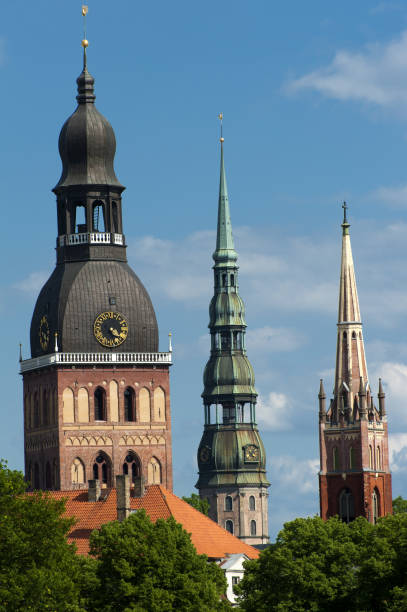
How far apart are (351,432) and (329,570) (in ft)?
167

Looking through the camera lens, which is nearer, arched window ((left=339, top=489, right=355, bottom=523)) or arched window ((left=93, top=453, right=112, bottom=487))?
arched window ((left=93, top=453, right=112, bottom=487))

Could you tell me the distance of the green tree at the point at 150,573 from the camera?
5566 inches

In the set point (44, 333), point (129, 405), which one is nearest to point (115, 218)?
point (44, 333)

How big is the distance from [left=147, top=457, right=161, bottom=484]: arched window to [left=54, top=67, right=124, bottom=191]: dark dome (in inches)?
850

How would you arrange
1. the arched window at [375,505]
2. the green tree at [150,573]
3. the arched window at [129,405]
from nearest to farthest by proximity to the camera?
the green tree at [150,573] → the arched window at [375,505] → the arched window at [129,405]

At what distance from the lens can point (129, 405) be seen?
194 metres

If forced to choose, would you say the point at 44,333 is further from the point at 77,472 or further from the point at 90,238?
the point at 77,472

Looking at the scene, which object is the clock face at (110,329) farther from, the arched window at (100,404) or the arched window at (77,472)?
the arched window at (77,472)

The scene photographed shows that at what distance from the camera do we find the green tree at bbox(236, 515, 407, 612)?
14238cm

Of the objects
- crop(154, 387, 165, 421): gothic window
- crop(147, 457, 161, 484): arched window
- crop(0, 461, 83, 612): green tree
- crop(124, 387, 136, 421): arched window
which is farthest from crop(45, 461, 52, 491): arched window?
crop(0, 461, 83, 612): green tree

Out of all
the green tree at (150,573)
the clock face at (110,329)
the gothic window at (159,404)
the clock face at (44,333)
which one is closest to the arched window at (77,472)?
the gothic window at (159,404)

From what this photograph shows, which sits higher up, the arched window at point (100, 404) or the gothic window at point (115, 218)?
the gothic window at point (115, 218)

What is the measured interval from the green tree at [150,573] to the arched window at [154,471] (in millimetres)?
46879

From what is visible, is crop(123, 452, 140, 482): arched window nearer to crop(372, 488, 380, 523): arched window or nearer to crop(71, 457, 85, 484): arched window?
crop(71, 457, 85, 484): arched window
